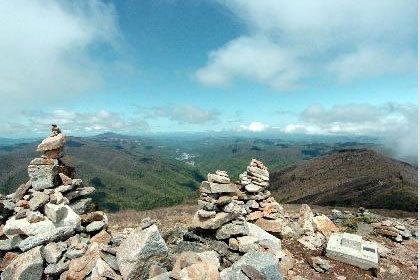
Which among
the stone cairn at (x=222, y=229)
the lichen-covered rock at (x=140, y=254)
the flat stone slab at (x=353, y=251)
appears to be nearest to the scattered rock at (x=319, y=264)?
the flat stone slab at (x=353, y=251)

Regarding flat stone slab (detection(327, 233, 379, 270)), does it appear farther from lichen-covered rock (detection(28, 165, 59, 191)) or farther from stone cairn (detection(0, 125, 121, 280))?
lichen-covered rock (detection(28, 165, 59, 191))

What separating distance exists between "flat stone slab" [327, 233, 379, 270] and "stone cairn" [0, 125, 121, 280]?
45.7 ft

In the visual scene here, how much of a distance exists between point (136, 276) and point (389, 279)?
49.6ft

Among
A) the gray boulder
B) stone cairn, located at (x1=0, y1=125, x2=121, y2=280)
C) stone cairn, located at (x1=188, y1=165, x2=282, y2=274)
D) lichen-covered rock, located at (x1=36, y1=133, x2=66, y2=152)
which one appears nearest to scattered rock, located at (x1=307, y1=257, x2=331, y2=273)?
stone cairn, located at (x1=188, y1=165, x2=282, y2=274)

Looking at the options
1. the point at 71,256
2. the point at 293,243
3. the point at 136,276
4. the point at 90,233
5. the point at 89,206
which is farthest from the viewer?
the point at 293,243

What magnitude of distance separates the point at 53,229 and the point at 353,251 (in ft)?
58.3

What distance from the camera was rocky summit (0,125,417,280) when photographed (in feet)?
39.9

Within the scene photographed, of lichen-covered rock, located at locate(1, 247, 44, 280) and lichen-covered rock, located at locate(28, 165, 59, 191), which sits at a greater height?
lichen-covered rock, located at locate(28, 165, 59, 191)

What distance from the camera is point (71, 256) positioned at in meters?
14.3

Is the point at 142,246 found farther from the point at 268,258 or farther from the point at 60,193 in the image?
the point at 60,193

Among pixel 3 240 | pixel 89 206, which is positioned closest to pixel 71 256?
pixel 3 240

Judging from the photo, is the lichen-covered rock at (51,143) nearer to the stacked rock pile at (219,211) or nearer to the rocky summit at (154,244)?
the rocky summit at (154,244)

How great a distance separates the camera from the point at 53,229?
15922 mm

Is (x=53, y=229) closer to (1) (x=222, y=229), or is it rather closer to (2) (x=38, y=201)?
(2) (x=38, y=201)
